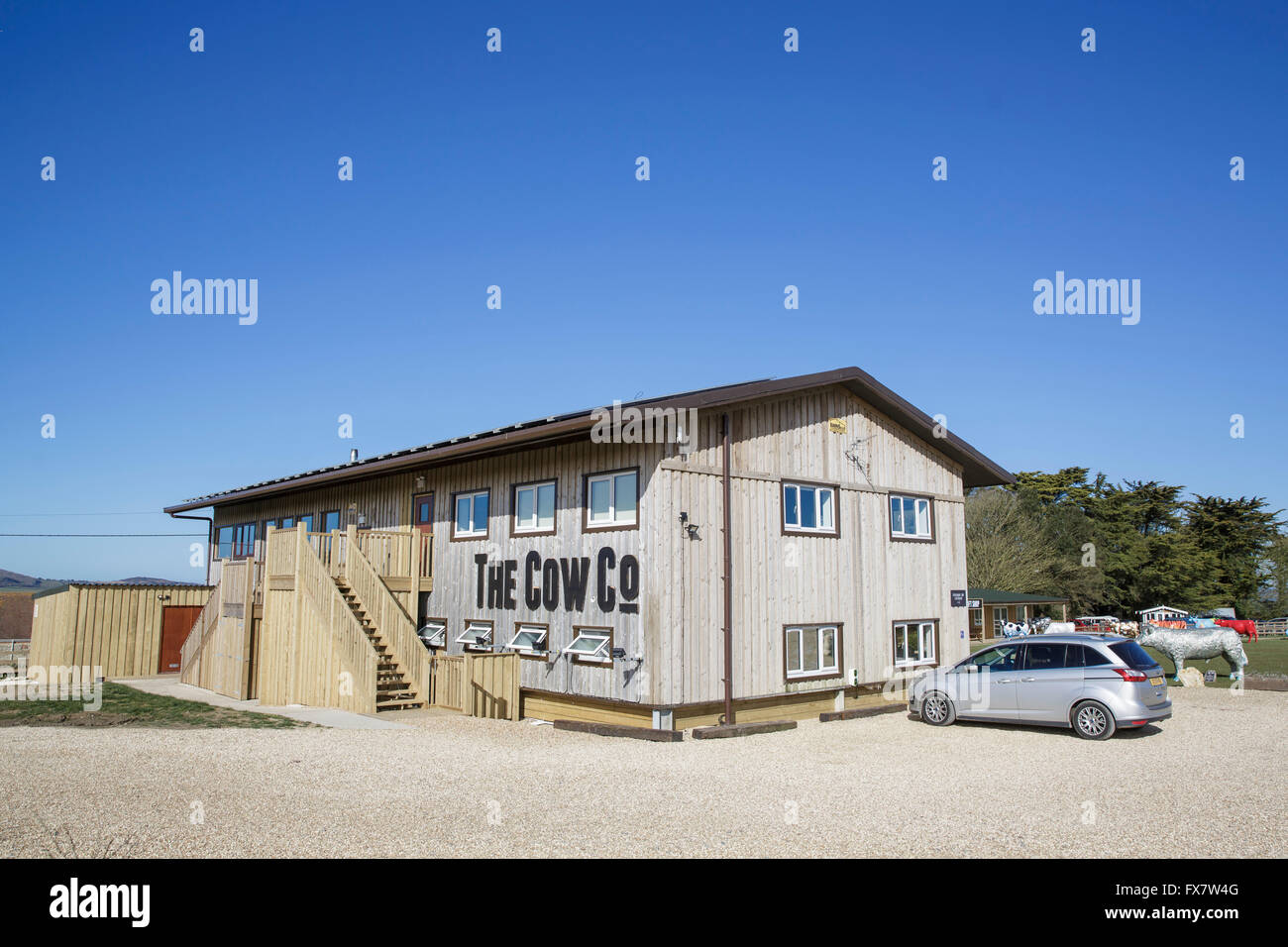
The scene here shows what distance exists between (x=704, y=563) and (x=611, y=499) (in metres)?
2.03

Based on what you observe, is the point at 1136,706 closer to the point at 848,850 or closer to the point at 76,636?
the point at 848,850

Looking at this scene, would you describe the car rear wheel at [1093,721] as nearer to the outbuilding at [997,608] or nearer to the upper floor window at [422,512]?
the upper floor window at [422,512]

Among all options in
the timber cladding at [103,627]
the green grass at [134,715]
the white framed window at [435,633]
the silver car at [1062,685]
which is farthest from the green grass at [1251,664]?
the timber cladding at [103,627]

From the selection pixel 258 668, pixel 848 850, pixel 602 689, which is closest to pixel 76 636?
pixel 258 668

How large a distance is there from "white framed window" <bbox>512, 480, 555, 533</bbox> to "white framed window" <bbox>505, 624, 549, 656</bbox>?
1.93 meters

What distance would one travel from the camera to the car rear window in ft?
44.5

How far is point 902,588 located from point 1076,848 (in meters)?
12.2

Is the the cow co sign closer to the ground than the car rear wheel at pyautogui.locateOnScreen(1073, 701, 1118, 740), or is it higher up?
higher up

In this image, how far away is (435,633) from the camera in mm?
20578

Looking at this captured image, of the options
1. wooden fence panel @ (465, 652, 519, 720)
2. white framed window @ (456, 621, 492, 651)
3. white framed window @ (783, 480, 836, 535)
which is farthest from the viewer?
white framed window @ (456, 621, 492, 651)

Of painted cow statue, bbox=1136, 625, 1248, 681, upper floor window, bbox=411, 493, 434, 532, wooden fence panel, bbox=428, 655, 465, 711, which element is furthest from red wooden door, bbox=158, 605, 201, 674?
painted cow statue, bbox=1136, 625, 1248, 681

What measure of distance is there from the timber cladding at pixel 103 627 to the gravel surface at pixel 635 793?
464 inches

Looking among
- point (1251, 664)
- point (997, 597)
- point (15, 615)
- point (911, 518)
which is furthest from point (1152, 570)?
point (15, 615)

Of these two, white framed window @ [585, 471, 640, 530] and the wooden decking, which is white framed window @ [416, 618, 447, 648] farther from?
white framed window @ [585, 471, 640, 530]
